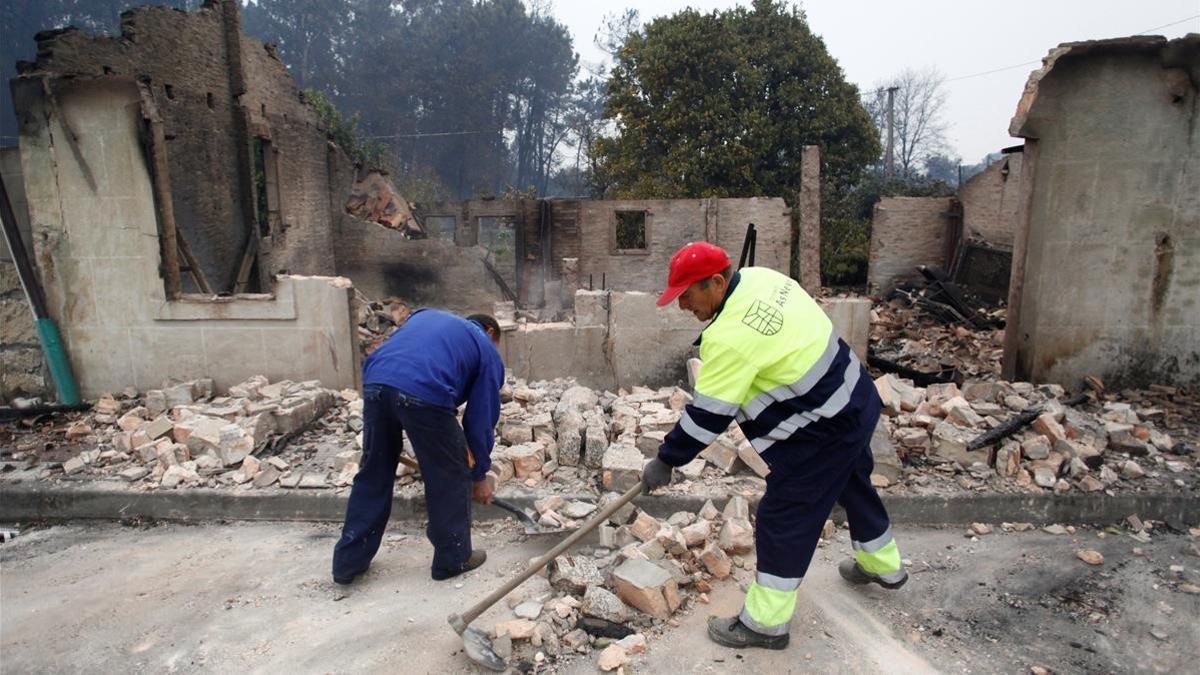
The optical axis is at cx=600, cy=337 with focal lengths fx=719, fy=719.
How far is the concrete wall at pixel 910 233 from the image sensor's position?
16.9 metres

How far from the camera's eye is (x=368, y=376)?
3475 millimetres

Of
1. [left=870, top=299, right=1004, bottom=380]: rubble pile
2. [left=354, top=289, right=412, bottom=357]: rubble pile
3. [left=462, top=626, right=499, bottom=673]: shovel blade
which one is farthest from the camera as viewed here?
[left=354, top=289, right=412, bottom=357]: rubble pile

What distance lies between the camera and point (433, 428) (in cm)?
341

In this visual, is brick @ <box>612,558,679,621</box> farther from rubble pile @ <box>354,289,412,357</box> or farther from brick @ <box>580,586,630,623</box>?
rubble pile @ <box>354,289,412,357</box>

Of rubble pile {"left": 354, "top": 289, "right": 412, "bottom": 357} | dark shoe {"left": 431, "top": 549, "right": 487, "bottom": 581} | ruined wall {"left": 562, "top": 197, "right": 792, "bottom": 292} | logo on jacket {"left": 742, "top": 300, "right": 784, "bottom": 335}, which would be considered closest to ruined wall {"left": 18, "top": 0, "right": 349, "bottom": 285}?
rubble pile {"left": 354, "top": 289, "right": 412, "bottom": 357}

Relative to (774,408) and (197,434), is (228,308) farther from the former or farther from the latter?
(774,408)

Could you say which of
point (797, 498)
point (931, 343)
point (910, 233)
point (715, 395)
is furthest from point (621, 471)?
point (910, 233)

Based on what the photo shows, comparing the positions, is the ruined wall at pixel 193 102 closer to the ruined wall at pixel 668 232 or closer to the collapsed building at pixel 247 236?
the collapsed building at pixel 247 236

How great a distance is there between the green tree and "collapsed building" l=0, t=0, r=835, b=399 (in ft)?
7.71

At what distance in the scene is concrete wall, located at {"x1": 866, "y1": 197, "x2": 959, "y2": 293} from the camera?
666 inches

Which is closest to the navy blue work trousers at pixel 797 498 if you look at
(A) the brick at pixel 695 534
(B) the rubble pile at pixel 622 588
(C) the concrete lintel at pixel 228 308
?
(B) the rubble pile at pixel 622 588

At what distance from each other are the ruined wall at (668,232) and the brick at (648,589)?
14.1 meters

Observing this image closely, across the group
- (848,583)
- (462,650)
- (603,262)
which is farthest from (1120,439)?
(603,262)

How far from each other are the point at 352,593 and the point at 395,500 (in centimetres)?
93
